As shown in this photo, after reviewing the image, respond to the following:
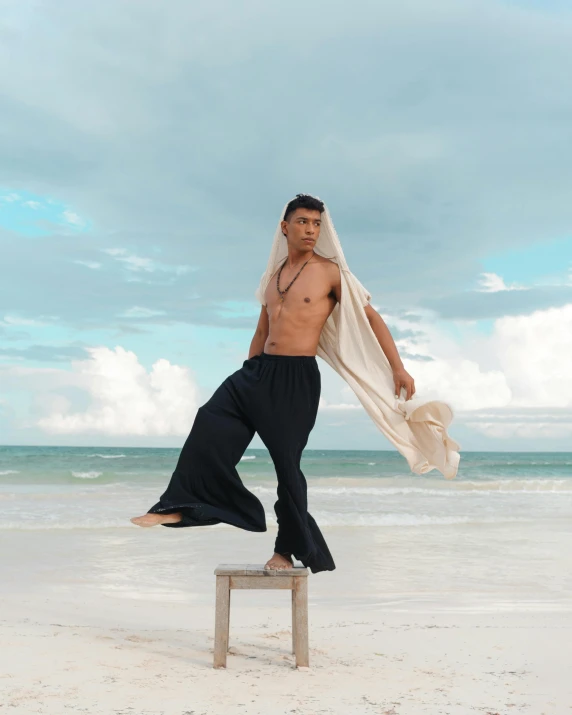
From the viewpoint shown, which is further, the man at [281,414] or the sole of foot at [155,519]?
the man at [281,414]

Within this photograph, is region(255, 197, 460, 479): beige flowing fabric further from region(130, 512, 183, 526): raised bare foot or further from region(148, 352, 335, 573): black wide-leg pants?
region(130, 512, 183, 526): raised bare foot

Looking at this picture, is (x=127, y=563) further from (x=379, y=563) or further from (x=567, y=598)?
(x=567, y=598)

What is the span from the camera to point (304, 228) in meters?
4.10

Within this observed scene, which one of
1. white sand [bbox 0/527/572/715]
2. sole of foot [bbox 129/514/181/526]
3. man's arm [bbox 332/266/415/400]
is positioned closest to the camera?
white sand [bbox 0/527/572/715]

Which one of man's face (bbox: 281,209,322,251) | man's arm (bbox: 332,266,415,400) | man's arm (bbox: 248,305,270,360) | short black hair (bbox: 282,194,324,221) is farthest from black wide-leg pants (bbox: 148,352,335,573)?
short black hair (bbox: 282,194,324,221)

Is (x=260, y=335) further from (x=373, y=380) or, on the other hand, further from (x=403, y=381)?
(x=403, y=381)

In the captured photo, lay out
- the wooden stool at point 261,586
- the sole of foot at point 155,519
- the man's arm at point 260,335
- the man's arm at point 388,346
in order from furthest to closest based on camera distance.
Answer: the man's arm at point 260,335
the man's arm at point 388,346
the wooden stool at point 261,586
the sole of foot at point 155,519

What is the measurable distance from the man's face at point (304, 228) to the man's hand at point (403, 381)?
0.84 meters

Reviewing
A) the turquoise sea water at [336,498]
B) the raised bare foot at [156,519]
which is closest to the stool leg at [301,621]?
the raised bare foot at [156,519]

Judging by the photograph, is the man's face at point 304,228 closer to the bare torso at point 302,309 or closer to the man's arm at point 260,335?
the bare torso at point 302,309

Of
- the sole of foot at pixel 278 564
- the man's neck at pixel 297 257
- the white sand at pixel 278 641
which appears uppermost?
the man's neck at pixel 297 257

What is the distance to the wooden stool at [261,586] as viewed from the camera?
3.85m

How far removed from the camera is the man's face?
4.09 metres

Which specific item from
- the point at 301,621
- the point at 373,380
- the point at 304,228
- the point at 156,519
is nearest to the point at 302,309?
the point at 304,228
